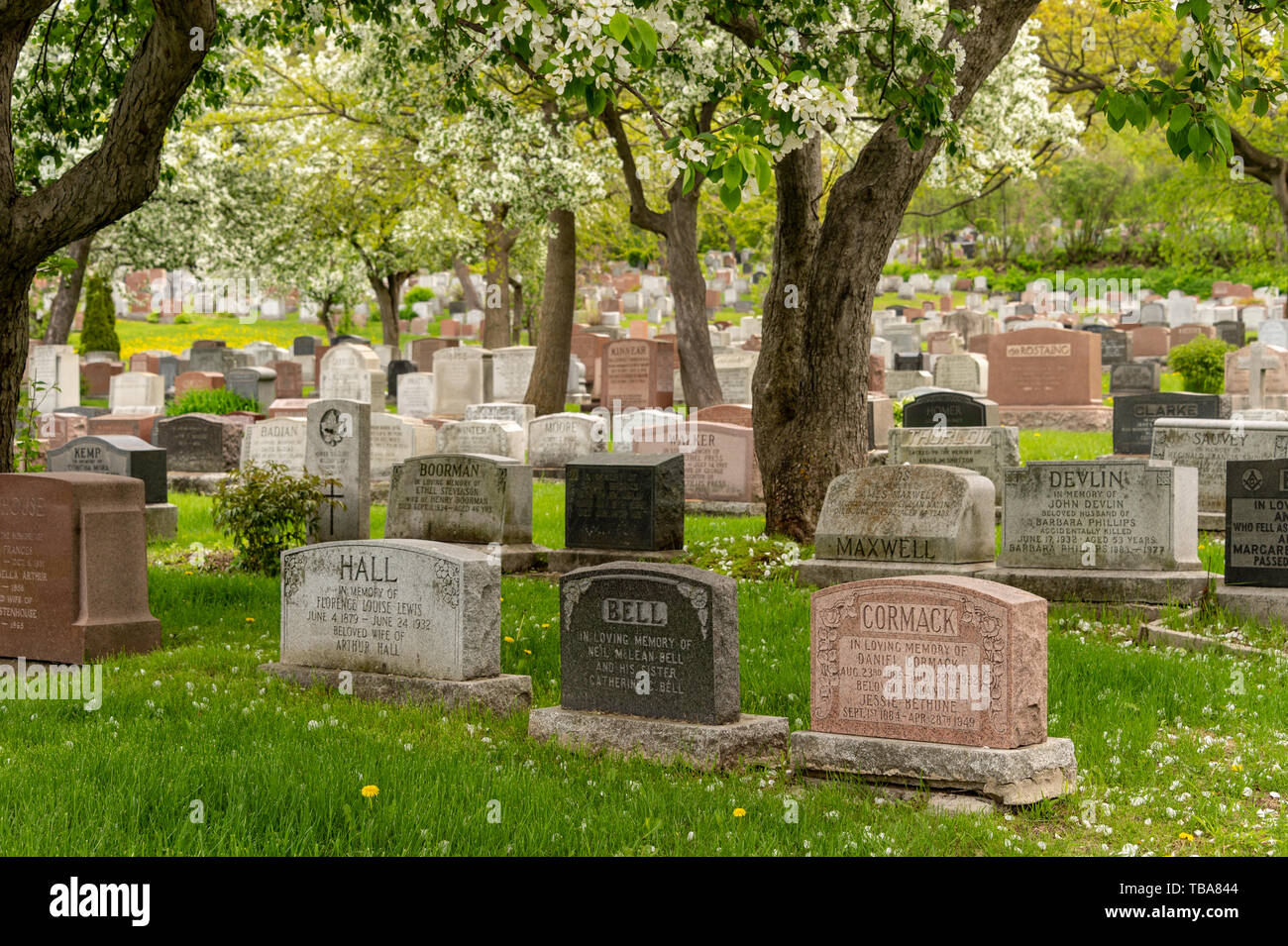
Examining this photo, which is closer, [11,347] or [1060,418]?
[11,347]

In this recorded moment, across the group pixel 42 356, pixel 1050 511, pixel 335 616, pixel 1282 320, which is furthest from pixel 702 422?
pixel 1282 320

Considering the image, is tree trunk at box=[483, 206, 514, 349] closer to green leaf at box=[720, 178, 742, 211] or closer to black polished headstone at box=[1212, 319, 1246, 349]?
black polished headstone at box=[1212, 319, 1246, 349]

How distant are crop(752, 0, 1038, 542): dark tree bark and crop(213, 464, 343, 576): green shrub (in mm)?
4592

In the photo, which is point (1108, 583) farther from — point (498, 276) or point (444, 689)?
point (498, 276)

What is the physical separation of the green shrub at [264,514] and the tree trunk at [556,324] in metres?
11.4

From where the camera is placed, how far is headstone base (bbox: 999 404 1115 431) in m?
24.5

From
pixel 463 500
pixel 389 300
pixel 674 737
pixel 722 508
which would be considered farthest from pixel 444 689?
pixel 389 300

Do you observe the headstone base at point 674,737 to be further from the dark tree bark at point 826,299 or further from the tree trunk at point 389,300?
the tree trunk at point 389,300

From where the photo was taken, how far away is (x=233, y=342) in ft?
168

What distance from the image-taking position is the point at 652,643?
23.9 feet

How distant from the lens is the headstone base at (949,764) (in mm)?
6480

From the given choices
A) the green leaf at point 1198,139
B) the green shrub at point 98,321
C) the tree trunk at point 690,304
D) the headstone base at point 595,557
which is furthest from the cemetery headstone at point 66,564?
the green shrub at point 98,321

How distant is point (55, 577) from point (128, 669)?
3.08 feet

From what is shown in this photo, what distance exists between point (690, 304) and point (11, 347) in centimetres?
1404
